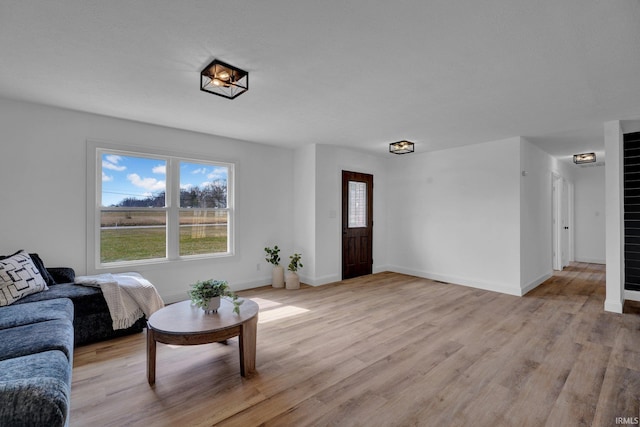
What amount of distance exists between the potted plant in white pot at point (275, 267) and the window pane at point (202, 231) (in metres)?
0.77

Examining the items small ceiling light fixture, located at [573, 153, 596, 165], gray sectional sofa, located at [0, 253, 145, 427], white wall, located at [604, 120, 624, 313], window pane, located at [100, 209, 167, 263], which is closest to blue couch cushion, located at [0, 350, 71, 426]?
gray sectional sofa, located at [0, 253, 145, 427]

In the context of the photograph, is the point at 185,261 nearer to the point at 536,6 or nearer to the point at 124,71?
the point at 124,71

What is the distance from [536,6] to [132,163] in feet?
14.7

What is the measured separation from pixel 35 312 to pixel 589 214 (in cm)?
1042

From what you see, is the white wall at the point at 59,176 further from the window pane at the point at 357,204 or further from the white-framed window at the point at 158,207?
the window pane at the point at 357,204

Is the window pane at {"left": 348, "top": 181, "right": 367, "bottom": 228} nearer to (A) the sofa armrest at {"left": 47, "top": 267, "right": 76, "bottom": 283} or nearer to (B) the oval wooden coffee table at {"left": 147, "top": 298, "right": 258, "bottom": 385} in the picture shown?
(B) the oval wooden coffee table at {"left": 147, "top": 298, "right": 258, "bottom": 385}

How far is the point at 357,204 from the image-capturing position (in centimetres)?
599

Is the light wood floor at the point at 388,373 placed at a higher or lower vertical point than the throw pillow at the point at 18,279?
lower

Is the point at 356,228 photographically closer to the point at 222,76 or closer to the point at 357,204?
the point at 357,204

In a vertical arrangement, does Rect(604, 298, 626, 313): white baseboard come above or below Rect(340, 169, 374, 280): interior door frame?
below

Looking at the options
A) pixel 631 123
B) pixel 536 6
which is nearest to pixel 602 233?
pixel 631 123

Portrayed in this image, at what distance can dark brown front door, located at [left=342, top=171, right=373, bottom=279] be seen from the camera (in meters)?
5.72

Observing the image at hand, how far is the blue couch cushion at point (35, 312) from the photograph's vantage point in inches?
85.9

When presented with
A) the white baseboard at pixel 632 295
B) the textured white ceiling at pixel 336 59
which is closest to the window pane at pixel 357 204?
the textured white ceiling at pixel 336 59
